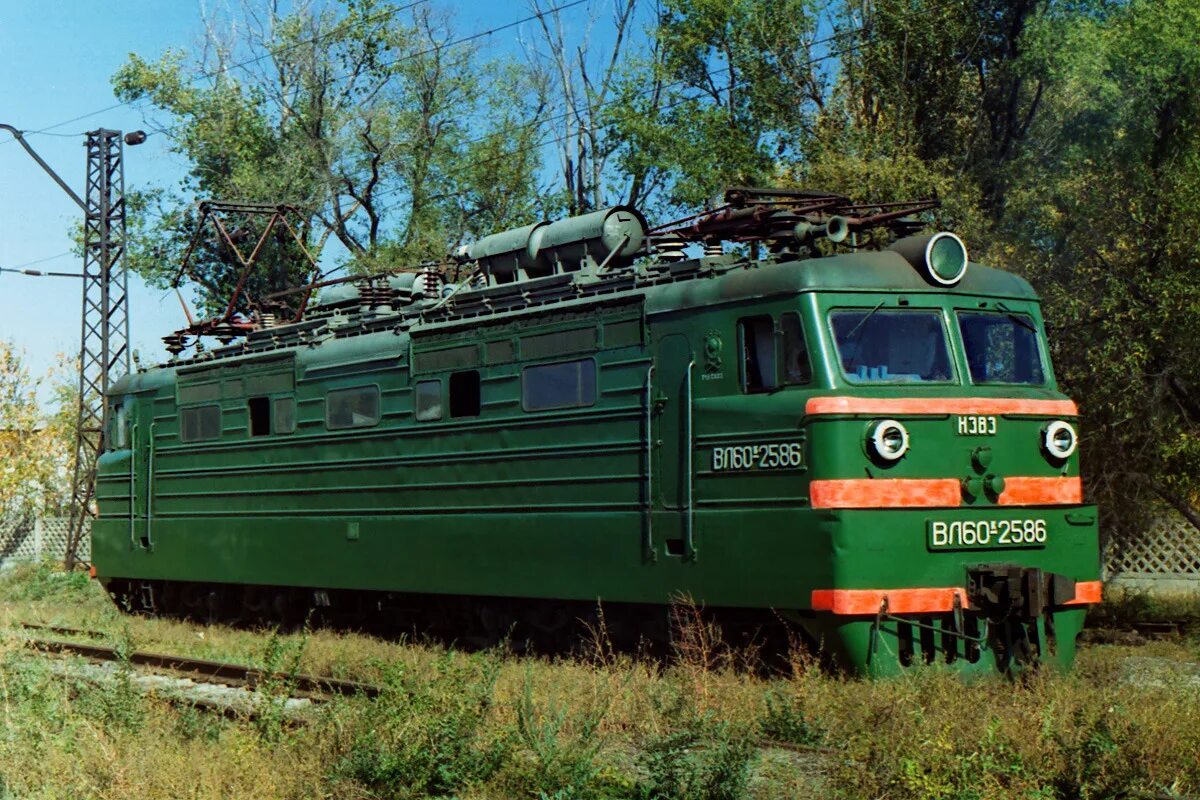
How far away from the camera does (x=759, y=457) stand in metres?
12.1

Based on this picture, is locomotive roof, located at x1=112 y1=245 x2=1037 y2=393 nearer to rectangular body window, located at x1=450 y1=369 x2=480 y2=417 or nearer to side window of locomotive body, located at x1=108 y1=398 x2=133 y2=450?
rectangular body window, located at x1=450 y1=369 x2=480 y2=417

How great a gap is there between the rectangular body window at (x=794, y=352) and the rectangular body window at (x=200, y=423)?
30.9 feet

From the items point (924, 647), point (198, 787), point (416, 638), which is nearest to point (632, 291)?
point (924, 647)

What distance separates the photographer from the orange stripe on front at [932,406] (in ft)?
38.0

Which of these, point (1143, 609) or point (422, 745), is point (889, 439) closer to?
point (422, 745)

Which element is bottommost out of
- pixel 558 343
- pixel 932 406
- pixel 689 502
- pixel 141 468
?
pixel 689 502

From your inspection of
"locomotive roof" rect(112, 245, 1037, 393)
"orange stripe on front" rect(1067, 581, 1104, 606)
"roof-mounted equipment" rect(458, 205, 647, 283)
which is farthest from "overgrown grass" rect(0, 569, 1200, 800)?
"roof-mounted equipment" rect(458, 205, 647, 283)

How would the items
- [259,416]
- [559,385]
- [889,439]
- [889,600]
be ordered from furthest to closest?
1. [259,416]
2. [559,385]
3. [889,439]
4. [889,600]

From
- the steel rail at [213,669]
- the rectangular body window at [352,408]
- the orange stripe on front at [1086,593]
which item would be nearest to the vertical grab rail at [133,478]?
the steel rail at [213,669]

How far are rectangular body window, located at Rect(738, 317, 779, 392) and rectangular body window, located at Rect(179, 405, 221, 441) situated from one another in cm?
899

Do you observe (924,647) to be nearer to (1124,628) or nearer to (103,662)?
(1124,628)

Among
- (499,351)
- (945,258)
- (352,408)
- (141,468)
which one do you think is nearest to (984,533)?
(945,258)

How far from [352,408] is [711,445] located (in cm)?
558

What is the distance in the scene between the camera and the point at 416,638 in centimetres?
1648
